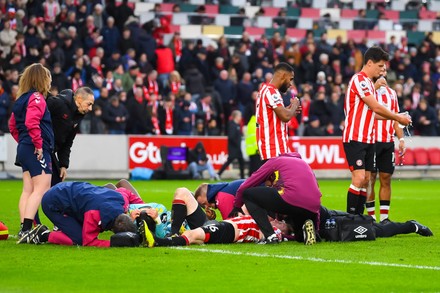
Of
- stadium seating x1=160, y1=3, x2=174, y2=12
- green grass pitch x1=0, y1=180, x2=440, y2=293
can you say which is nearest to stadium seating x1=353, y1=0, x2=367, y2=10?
stadium seating x1=160, y1=3, x2=174, y2=12

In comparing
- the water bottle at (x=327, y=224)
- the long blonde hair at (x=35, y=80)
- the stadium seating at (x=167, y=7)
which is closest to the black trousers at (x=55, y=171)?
the long blonde hair at (x=35, y=80)

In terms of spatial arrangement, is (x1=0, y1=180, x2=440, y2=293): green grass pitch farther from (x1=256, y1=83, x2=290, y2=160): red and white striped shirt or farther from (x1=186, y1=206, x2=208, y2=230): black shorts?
(x1=256, y1=83, x2=290, y2=160): red and white striped shirt

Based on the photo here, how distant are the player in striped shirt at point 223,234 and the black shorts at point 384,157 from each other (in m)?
2.92

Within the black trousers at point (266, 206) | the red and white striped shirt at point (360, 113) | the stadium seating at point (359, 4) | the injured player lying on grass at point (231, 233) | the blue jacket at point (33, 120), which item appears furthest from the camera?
the stadium seating at point (359, 4)

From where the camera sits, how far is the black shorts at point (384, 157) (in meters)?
14.7

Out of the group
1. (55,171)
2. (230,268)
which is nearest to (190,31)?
(55,171)

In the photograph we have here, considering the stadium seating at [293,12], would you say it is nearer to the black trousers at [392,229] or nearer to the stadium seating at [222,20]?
the stadium seating at [222,20]

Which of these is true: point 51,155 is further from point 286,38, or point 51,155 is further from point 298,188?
point 286,38

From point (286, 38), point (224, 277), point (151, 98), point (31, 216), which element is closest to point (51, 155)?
point (31, 216)

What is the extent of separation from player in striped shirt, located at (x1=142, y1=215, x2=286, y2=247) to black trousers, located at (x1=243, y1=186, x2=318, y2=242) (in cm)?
23

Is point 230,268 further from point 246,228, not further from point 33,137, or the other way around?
point 33,137

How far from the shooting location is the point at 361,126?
1363 centimetres

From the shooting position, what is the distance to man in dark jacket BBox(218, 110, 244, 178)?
93.4ft

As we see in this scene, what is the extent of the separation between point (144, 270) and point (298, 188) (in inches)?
109
